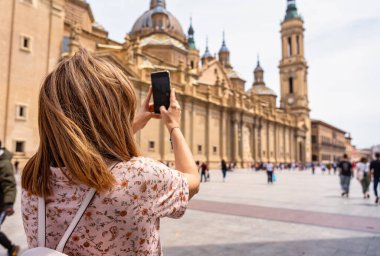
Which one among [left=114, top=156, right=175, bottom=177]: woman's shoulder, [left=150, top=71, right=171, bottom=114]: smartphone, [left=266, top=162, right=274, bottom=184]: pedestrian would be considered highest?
[left=150, top=71, right=171, bottom=114]: smartphone

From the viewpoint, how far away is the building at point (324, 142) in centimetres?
9044

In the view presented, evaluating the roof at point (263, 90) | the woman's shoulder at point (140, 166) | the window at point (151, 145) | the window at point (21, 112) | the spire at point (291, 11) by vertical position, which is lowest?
the woman's shoulder at point (140, 166)

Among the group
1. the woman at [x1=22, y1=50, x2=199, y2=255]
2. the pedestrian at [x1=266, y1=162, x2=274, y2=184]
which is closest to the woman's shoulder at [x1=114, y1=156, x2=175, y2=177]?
the woman at [x1=22, y1=50, x2=199, y2=255]

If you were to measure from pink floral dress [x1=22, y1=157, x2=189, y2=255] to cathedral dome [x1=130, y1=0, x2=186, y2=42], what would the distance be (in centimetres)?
5273

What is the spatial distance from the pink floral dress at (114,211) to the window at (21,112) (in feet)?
75.4

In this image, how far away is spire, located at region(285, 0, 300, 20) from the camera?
3041 inches

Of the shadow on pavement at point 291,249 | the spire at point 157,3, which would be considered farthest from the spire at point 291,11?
the shadow on pavement at point 291,249

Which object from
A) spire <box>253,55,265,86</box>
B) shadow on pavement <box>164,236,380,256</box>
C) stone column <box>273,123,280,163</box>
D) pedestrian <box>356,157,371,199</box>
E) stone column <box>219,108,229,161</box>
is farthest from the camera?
spire <box>253,55,265,86</box>

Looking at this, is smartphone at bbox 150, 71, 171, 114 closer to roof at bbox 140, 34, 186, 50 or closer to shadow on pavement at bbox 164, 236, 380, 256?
shadow on pavement at bbox 164, 236, 380, 256

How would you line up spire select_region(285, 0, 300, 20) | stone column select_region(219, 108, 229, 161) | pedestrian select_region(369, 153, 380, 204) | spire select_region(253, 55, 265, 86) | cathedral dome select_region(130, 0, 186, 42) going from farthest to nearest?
spire select_region(253, 55, 265, 86), spire select_region(285, 0, 300, 20), cathedral dome select_region(130, 0, 186, 42), stone column select_region(219, 108, 229, 161), pedestrian select_region(369, 153, 380, 204)

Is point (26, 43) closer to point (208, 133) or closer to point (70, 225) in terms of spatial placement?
point (70, 225)

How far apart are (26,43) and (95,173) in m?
25.3

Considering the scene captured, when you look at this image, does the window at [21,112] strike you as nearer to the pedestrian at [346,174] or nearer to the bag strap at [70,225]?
the pedestrian at [346,174]

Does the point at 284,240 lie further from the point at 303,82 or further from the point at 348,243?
the point at 303,82
